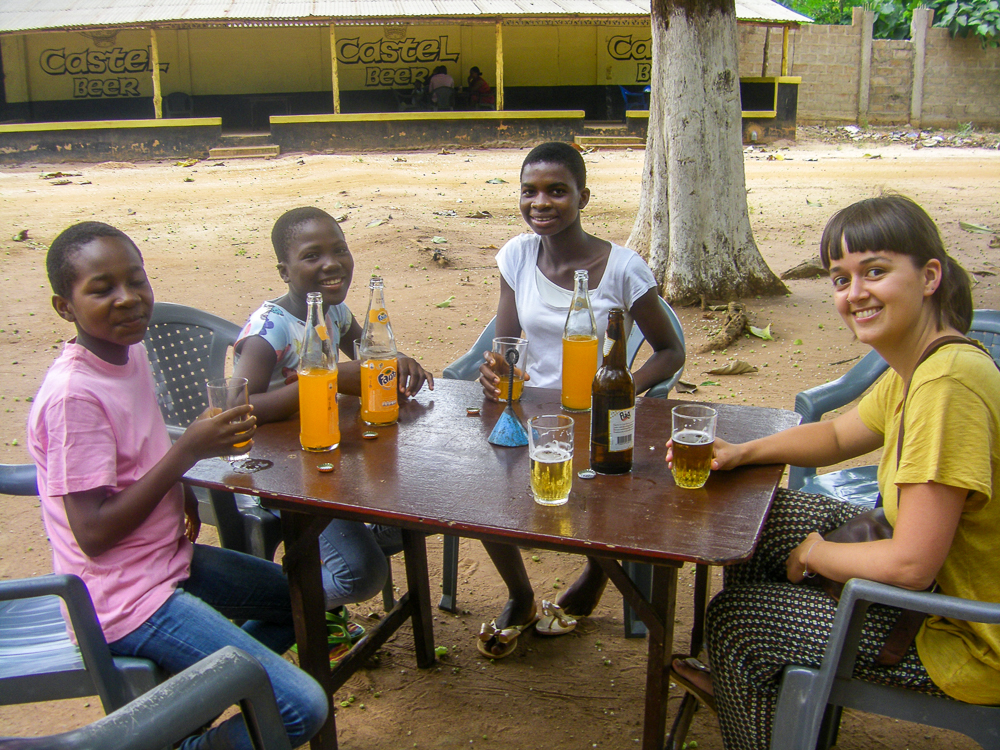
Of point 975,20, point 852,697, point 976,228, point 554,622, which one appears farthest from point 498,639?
point 975,20

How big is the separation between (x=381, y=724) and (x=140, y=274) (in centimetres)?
152

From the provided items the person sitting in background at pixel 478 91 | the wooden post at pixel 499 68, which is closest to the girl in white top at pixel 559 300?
the wooden post at pixel 499 68

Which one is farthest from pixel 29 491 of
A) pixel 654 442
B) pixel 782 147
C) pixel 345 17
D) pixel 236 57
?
pixel 236 57

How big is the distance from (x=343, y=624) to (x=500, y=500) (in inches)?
53.8

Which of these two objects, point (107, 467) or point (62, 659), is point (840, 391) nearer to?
point (107, 467)

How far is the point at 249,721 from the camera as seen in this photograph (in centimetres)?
144

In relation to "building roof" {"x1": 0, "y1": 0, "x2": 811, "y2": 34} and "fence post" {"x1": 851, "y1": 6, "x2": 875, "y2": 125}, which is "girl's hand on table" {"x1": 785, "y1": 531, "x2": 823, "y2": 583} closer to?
Result: "building roof" {"x1": 0, "y1": 0, "x2": 811, "y2": 34}

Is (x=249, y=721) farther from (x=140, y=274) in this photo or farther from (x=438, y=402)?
(x=438, y=402)

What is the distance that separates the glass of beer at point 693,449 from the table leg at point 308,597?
865mm

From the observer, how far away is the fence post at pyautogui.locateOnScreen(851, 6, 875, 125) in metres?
19.9

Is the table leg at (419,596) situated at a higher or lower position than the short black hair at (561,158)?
lower

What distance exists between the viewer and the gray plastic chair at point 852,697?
5.31 feet

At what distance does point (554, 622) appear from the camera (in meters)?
2.95

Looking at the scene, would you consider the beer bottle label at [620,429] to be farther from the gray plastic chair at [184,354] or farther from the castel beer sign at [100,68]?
the castel beer sign at [100,68]
